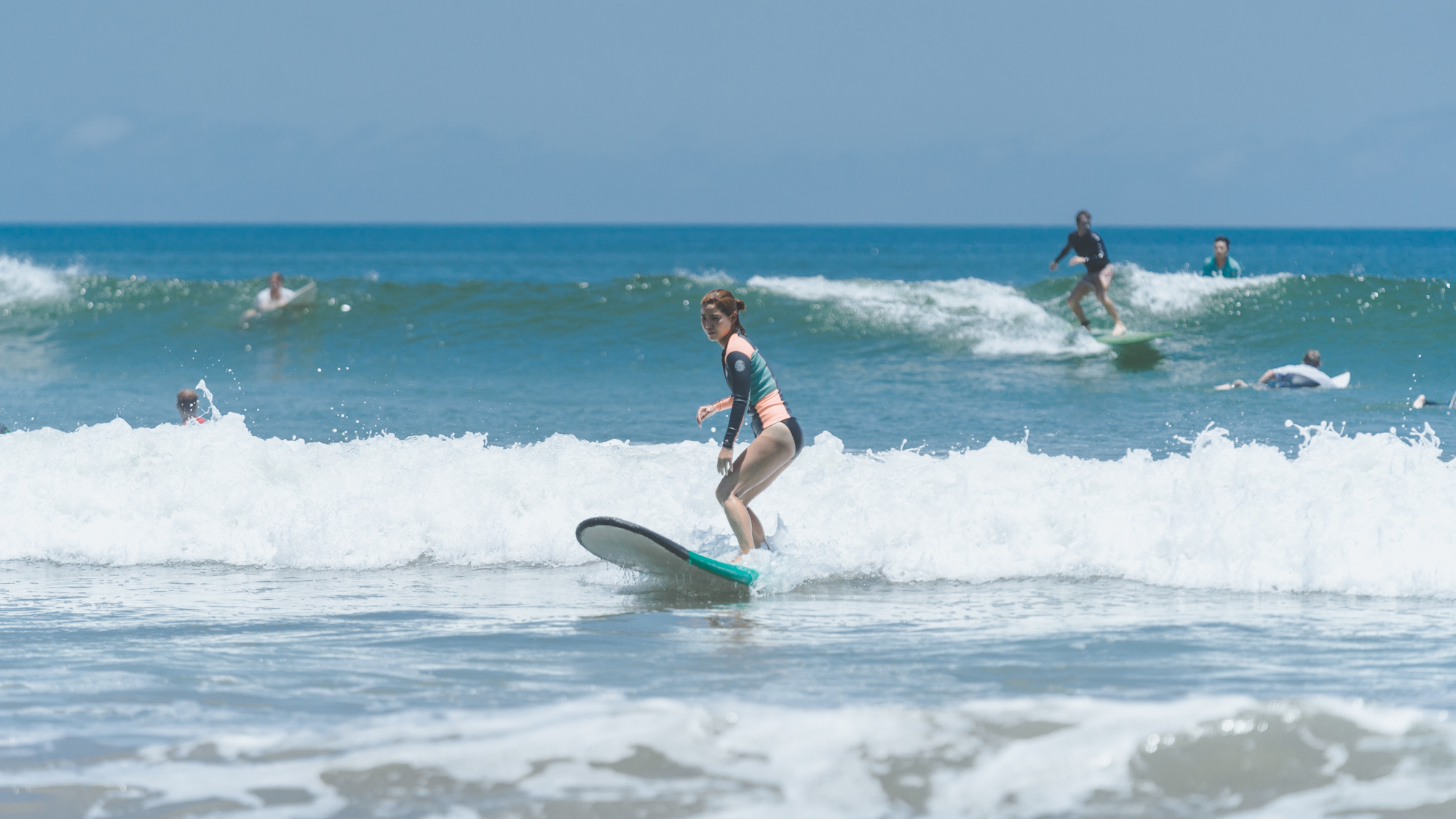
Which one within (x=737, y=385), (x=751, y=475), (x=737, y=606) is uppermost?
(x=737, y=385)

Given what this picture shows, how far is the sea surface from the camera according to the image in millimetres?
4484

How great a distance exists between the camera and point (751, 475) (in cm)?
742

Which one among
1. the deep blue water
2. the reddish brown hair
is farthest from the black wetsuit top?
the reddish brown hair

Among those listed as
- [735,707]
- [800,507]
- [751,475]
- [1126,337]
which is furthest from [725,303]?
[1126,337]

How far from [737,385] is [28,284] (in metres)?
25.5

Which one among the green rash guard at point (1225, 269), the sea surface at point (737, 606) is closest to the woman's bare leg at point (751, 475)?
the sea surface at point (737, 606)

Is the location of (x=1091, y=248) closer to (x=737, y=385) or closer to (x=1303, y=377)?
(x=1303, y=377)

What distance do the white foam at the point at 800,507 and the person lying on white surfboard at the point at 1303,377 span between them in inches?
255

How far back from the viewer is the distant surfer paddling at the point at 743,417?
7184 mm

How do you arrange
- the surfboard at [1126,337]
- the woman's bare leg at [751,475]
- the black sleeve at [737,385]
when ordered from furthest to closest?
1. the surfboard at [1126,337]
2. the woman's bare leg at [751,475]
3. the black sleeve at [737,385]

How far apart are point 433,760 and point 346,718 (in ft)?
2.06

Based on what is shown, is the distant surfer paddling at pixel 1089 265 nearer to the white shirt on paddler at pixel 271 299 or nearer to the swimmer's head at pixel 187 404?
the swimmer's head at pixel 187 404

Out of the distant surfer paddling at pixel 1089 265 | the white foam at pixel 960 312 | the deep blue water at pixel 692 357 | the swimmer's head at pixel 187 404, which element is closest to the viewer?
the swimmer's head at pixel 187 404

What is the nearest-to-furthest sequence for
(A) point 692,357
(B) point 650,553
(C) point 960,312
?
(B) point 650,553 → (A) point 692,357 → (C) point 960,312
